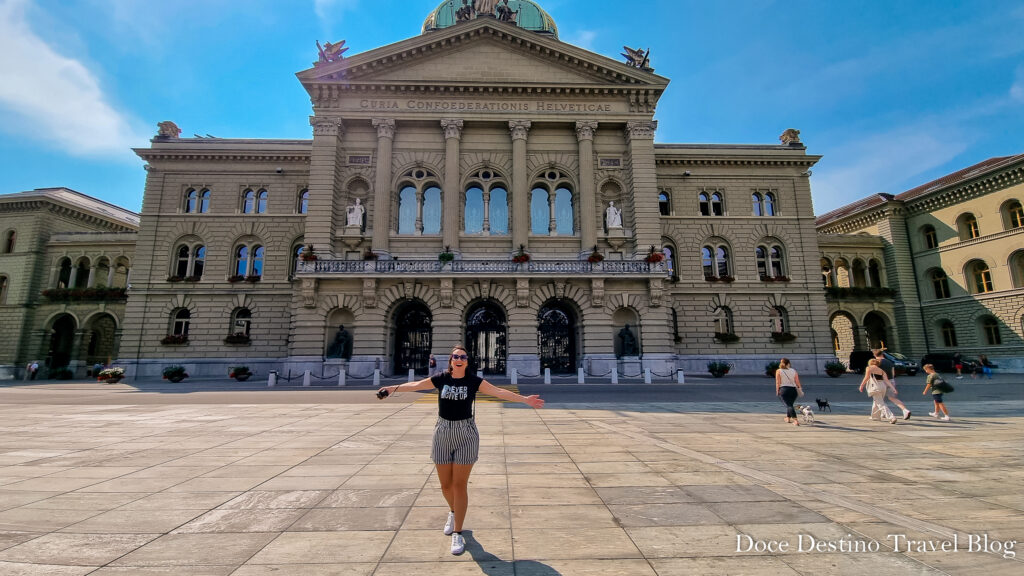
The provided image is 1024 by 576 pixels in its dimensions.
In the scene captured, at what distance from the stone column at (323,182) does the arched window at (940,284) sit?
49.2m

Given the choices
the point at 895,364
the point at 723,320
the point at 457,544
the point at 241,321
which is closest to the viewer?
the point at 457,544

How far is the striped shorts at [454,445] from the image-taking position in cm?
Result: 436

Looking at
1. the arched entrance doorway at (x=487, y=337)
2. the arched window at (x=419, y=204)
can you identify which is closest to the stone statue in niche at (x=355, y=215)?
the arched window at (x=419, y=204)

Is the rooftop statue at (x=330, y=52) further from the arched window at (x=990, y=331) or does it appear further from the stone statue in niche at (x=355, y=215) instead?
the arched window at (x=990, y=331)

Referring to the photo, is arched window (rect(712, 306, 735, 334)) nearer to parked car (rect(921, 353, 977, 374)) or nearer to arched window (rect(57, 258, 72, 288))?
parked car (rect(921, 353, 977, 374))

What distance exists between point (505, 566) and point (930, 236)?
5105 cm

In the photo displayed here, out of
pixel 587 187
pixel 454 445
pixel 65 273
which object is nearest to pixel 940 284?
pixel 587 187

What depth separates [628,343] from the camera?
28719mm

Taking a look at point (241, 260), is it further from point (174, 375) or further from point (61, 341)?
point (61, 341)

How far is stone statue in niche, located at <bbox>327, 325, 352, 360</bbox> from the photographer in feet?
90.8

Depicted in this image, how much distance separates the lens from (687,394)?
18562 mm

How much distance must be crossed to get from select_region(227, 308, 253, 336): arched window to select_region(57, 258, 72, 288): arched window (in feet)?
58.4

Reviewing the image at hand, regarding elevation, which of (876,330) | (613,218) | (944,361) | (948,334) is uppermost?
(613,218)

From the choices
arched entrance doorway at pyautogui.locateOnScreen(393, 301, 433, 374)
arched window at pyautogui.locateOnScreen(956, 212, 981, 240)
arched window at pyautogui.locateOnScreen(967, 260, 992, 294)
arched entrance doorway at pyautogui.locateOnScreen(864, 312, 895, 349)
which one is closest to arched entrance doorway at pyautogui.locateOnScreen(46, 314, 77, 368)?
arched entrance doorway at pyautogui.locateOnScreen(393, 301, 433, 374)
